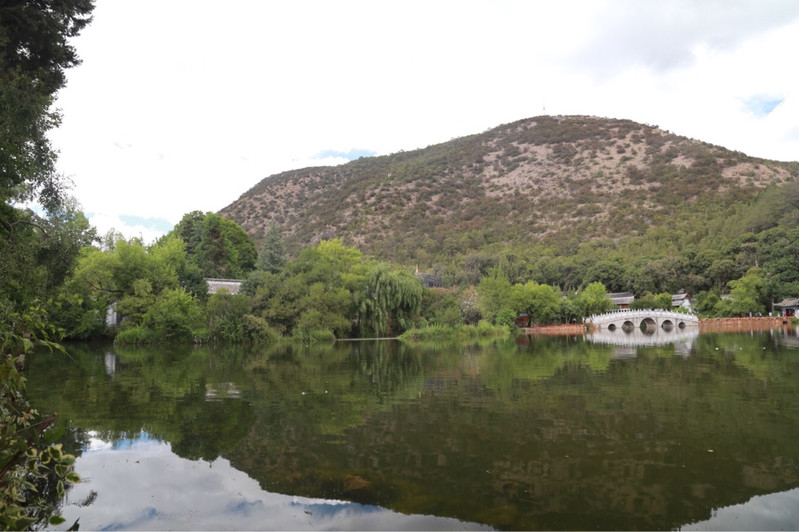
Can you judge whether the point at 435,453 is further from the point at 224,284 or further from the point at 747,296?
the point at 747,296

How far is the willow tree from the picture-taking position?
Answer: 1636 inches

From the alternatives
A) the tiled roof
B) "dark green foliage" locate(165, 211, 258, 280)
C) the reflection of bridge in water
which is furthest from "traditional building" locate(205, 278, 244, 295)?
the reflection of bridge in water

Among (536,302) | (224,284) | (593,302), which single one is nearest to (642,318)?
(593,302)

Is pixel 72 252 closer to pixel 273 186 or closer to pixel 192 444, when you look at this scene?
pixel 192 444

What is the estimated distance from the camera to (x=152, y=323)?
36.2 metres

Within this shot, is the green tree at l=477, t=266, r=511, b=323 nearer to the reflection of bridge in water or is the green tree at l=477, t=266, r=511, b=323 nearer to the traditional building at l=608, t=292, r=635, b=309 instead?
the reflection of bridge in water

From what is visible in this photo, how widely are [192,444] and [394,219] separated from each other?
4025 inches

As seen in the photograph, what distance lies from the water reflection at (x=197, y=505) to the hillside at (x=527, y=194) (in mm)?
86480

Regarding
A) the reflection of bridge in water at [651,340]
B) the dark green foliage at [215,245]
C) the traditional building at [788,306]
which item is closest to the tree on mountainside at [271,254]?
the dark green foliage at [215,245]

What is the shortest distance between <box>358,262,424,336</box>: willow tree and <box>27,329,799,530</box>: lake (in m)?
26.1

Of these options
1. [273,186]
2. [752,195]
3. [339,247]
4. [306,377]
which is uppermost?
[273,186]

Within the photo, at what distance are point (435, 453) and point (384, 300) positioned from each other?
33.8 meters

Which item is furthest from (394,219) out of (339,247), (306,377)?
(306,377)

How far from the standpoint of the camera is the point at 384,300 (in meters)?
41.4
